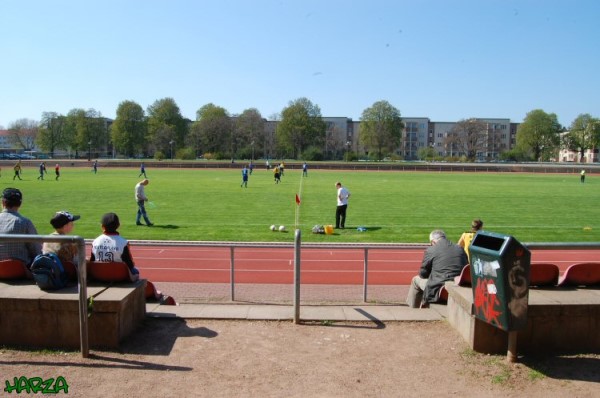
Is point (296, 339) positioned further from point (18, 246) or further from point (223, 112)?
point (223, 112)

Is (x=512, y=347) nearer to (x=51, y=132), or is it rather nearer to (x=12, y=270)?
(x=12, y=270)

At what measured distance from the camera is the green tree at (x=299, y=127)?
12081 cm

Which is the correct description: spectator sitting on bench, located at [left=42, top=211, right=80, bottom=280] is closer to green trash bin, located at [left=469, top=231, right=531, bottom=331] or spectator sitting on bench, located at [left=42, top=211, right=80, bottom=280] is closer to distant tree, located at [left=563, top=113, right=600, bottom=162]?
green trash bin, located at [left=469, top=231, right=531, bottom=331]

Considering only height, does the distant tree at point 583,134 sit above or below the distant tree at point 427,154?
above

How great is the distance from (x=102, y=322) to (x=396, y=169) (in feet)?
253

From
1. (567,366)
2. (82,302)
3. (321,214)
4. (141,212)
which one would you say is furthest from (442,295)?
(321,214)

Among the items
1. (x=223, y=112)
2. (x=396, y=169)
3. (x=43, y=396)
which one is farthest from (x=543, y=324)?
(x=223, y=112)

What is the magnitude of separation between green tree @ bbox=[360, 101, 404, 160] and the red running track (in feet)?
355

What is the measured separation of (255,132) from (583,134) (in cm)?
8309

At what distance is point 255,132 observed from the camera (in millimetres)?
123188

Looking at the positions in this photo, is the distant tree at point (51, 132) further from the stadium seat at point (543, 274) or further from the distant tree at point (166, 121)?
the stadium seat at point (543, 274)

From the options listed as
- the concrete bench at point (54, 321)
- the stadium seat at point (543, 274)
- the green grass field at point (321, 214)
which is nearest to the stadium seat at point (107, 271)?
the concrete bench at point (54, 321)

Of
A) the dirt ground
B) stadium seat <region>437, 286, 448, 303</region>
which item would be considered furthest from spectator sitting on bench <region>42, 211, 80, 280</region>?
stadium seat <region>437, 286, 448, 303</region>

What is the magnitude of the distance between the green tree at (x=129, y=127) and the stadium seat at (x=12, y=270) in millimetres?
118502
